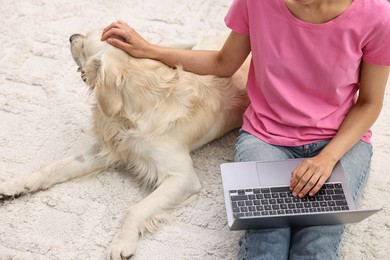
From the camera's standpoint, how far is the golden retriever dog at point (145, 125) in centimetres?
160

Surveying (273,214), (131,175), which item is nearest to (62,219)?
(131,175)

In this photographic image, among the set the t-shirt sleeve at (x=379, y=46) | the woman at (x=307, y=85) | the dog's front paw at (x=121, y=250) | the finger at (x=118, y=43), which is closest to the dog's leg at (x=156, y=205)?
the dog's front paw at (x=121, y=250)

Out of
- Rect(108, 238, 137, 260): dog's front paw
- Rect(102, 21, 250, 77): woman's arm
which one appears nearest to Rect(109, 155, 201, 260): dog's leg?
Rect(108, 238, 137, 260): dog's front paw

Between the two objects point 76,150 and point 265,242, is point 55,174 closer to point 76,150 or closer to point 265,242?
point 76,150

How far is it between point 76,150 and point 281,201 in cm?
92

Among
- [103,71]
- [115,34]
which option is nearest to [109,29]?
[115,34]

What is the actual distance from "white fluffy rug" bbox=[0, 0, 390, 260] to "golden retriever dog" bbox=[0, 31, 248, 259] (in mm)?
57

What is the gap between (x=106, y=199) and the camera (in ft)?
5.91

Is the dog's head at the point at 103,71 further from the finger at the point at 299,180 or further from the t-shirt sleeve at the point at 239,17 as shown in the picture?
the finger at the point at 299,180

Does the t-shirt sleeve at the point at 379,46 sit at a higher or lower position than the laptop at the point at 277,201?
higher

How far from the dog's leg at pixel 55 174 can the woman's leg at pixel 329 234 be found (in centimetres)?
84

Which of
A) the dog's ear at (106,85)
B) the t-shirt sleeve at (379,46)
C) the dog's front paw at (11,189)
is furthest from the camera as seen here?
the dog's front paw at (11,189)

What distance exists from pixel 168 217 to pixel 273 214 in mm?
467

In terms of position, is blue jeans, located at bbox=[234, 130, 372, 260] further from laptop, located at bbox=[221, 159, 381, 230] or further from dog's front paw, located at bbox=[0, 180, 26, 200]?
dog's front paw, located at bbox=[0, 180, 26, 200]
